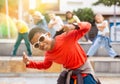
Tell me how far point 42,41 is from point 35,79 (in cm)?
514

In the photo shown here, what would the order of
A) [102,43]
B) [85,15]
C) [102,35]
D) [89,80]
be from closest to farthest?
[89,80] < [102,35] < [102,43] < [85,15]

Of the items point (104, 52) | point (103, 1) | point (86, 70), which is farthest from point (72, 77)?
point (103, 1)

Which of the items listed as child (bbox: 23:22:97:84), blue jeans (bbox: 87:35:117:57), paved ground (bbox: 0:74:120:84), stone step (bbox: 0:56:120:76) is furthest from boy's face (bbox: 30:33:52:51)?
blue jeans (bbox: 87:35:117:57)

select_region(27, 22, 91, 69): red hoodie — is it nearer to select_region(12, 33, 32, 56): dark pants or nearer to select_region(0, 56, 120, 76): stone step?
select_region(0, 56, 120, 76): stone step

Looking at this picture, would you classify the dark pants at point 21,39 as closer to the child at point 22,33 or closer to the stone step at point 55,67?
the child at point 22,33

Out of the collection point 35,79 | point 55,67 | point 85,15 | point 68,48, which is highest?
point 68,48

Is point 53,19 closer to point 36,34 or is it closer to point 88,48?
point 88,48

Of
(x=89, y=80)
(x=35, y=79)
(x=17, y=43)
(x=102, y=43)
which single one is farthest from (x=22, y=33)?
(x=89, y=80)

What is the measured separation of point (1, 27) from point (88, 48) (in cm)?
802

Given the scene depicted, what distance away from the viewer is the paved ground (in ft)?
27.7

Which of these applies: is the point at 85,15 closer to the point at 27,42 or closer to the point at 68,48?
the point at 27,42

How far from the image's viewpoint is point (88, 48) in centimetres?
1174

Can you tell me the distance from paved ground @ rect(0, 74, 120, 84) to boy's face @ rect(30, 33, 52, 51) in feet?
14.7

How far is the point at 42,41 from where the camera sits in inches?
151
